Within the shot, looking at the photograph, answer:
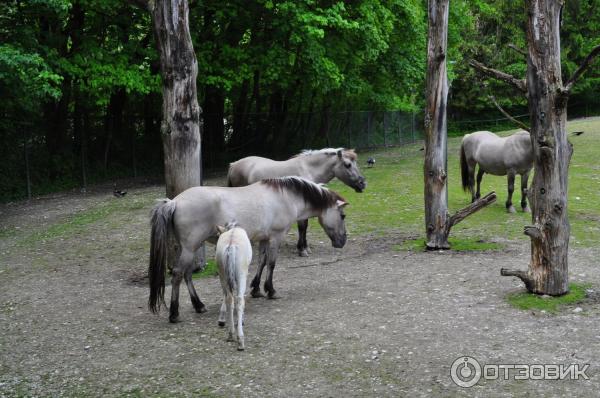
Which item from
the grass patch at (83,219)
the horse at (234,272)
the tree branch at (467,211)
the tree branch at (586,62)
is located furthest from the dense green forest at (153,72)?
the tree branch at (586,62)

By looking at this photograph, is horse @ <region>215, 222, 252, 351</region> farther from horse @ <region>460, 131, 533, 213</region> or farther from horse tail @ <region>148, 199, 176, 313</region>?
horse @ <region>460, 131, 533, 213</region>

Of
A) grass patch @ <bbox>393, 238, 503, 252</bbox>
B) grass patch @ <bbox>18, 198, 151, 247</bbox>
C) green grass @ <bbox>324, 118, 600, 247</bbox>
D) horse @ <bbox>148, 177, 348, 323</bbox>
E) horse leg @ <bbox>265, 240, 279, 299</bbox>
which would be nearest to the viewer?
horse @ <bbox>148, 177, 348, 323</bbox>

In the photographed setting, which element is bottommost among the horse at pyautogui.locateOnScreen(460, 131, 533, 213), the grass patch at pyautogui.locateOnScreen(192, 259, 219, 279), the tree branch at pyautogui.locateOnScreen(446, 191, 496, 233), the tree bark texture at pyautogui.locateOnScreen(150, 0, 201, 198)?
the grass patch at pyautogui.locateOnScreen(192, 259, 219, 279)

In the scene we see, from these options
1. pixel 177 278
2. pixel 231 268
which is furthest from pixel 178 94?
pixel 231 268

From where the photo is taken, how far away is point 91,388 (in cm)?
575

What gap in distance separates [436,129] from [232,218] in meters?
4.34

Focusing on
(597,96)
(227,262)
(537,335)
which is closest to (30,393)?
(227,262)

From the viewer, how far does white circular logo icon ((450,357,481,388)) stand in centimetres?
551

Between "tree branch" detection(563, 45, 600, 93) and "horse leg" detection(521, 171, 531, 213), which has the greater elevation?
"tree branch" detection(563, 45, 600, 93)

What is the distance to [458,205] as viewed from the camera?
48.8ft

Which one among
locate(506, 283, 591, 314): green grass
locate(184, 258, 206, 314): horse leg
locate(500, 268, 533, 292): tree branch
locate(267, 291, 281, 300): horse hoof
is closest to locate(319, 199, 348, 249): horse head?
locate(267, 291, 281, 300): horse hoof

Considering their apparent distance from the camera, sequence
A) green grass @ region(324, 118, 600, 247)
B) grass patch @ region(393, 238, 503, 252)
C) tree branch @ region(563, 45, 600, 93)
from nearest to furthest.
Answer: tree branch @ region(563, 45, 600, 93) → grass patch @ region(393, 238, 503, 252) → green grass @ region(324, 118, 600, 247)

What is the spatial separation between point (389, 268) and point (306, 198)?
6.29ft

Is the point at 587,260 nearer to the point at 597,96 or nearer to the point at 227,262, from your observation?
the point at 227,262
